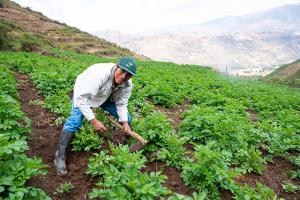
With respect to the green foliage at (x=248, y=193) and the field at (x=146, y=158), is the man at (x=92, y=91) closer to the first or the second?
the field at (x=146, y=158)

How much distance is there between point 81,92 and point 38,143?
1591 mm

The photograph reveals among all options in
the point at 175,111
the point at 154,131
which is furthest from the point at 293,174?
the point at 175,111

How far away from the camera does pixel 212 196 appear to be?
14.9 ft

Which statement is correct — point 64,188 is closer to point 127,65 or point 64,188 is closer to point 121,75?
point 121,75

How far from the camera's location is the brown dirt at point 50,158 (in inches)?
176

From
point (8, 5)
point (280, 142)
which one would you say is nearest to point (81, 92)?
point (280, 142)

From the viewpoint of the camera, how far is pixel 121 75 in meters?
4.91

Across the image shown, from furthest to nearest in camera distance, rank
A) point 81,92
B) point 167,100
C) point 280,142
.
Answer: point 167,100 < point 280,142 < point 81,92

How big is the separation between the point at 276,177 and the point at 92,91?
3.83 m

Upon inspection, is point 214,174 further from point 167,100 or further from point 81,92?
point 167,100

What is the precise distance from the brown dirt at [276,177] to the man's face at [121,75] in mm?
2597

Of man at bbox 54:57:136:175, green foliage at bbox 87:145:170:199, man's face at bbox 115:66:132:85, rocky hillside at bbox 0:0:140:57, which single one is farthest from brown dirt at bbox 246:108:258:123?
rocky hillside at bbox 0:0:140:57

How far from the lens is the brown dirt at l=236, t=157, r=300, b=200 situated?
5.56m

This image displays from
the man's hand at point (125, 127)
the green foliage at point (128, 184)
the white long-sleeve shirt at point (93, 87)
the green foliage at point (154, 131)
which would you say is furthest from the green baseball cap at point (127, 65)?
the green foliage at point (154, 131)
